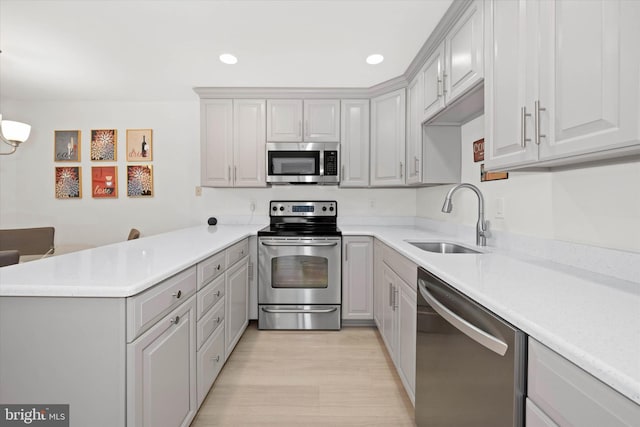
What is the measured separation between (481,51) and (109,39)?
2504mm

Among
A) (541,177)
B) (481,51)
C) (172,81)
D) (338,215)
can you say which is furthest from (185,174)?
(541,177)

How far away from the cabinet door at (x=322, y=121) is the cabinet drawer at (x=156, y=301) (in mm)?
2015

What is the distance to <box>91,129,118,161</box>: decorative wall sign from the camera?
3518mm

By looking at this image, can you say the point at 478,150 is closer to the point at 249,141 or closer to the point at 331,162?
the point at 331,162

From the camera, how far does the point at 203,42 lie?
2205 mm

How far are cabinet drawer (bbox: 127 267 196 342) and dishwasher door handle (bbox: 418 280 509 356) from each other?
1.10 metres

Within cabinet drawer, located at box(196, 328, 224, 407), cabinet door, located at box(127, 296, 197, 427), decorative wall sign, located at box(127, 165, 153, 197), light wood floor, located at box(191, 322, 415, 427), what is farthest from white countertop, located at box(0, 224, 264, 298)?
decorative wall sign, located at box(127, 165, 153, 197)

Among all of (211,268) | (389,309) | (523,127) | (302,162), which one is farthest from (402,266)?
(302,162)

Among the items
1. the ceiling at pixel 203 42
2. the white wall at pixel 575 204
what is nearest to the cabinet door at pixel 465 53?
the ceiling at pixel 203 42

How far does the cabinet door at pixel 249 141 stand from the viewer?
10.1 feet

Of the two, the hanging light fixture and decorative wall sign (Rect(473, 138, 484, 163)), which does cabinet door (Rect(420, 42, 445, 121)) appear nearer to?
decorative wall sign (Rect(473, 138, 484, 163))

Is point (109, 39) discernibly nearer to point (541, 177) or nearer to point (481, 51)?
point (481, 51)

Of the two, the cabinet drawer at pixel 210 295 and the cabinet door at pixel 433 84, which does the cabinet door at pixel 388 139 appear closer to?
the cabinet door at pixel 433 84
